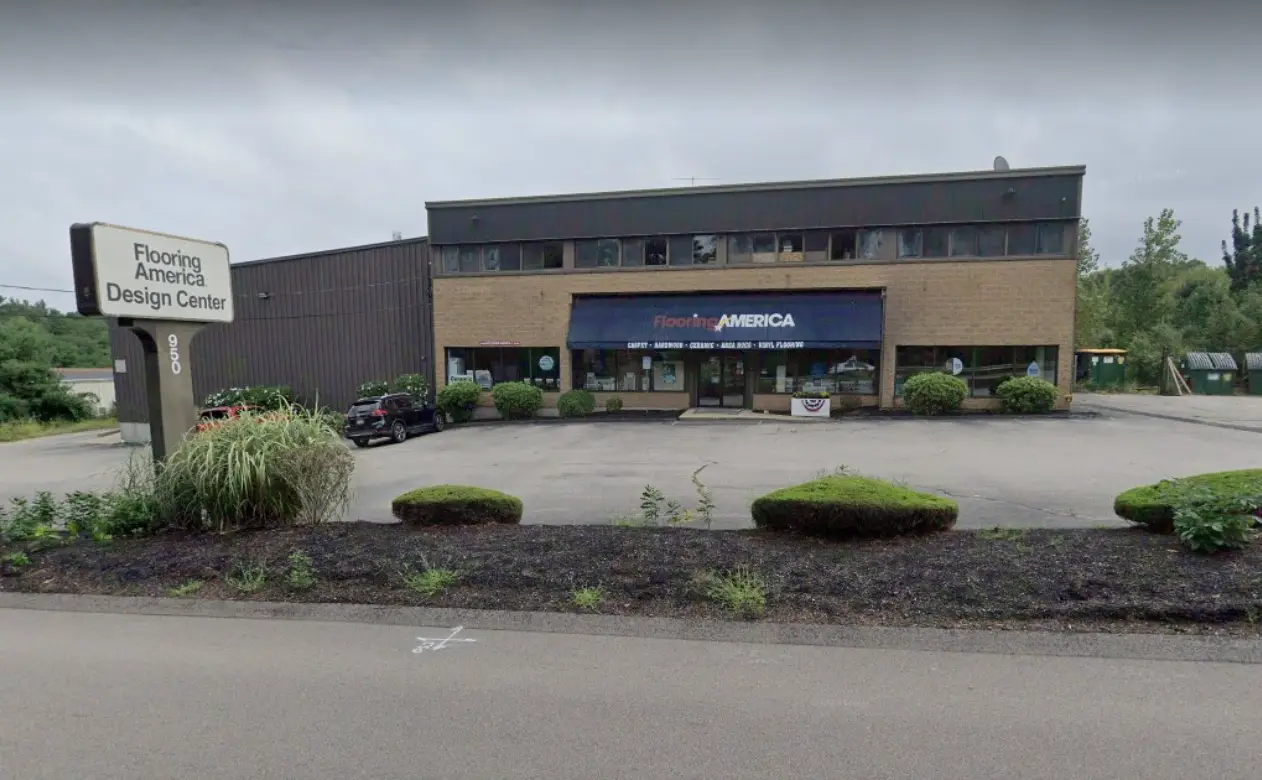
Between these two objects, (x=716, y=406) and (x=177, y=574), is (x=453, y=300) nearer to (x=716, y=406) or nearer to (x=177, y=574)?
Answer: (x=716, y=406)

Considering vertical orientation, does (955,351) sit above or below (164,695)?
above

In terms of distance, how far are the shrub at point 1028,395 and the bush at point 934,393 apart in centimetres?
123

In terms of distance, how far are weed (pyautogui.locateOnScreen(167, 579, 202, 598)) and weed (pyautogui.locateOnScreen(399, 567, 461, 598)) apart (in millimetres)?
1572

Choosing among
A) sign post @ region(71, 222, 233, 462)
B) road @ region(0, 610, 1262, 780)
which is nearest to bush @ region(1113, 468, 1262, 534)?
road @ region(0, 610, 1262, 780)

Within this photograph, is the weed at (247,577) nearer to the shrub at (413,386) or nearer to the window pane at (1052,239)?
the shrub at (413,386)

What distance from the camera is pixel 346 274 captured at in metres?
26.4

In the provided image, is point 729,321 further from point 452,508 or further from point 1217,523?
point 1217,523

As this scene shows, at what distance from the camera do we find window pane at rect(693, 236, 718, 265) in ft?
76.4

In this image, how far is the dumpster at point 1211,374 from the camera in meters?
31.6

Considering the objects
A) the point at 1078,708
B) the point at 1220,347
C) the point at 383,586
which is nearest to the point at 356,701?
the point at 383,586

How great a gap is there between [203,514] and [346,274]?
74.3 feet

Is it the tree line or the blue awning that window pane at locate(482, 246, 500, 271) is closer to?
the blue awning

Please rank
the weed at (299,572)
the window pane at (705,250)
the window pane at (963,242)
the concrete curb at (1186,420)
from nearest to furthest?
1. the weed at (299,572)
2. the concrete curb at (1186,420)
3. the window pane at (963,242)
4. the window pane at (705,250)

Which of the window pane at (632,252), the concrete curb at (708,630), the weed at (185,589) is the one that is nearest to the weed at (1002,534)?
the concrete curb at (708,630)
